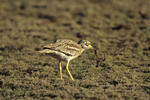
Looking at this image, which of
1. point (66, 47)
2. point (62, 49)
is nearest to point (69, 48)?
point (66, 47)

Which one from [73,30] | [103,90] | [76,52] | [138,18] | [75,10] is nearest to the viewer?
[103,90]

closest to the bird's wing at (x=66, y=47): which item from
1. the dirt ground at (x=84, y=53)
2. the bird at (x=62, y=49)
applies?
the bird at (x=62, y=49)

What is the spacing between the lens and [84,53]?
38.4ft

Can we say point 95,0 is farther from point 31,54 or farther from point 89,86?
point 89,86

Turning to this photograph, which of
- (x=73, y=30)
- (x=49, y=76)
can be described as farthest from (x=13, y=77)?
(x=73, y=30)

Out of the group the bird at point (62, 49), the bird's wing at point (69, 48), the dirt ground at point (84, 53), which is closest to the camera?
the dirt ground at point (84, 53)

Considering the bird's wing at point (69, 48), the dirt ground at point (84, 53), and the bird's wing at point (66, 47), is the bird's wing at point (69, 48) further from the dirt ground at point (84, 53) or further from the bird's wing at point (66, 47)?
the dirt ground at point (84, 53)

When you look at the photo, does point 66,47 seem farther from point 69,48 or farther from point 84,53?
point 84,53

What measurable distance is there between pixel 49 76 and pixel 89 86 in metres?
1.65

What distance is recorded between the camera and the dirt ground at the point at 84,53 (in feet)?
25.5

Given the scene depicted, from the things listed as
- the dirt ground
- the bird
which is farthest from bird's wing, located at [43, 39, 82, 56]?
the dirt ground

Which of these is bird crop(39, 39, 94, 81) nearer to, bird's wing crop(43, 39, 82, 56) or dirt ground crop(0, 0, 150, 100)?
bird's wing crop(43, 39, 82, 56)

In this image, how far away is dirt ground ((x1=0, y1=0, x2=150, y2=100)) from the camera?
776 cm

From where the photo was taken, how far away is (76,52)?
8625mm
